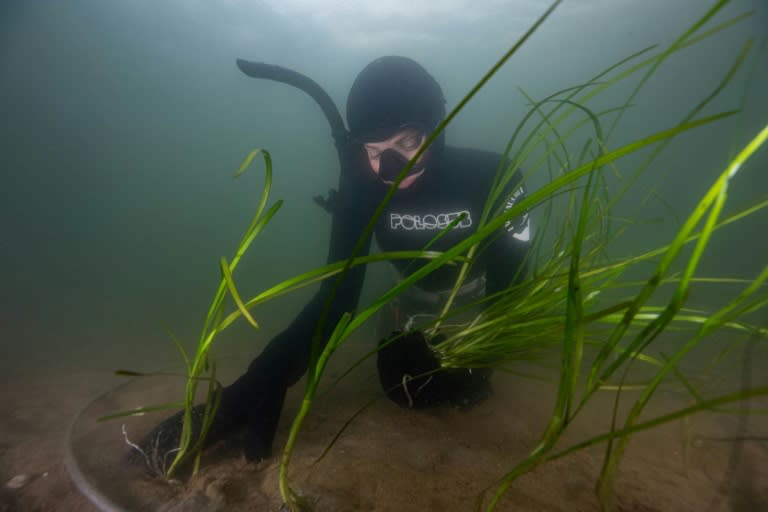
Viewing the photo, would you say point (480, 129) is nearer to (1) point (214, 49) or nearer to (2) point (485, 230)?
(1) point (214, 49)

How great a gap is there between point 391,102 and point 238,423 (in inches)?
108

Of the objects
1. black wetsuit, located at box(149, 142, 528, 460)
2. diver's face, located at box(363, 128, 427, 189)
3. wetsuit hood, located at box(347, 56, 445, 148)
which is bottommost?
black wetsuit, located at box(149, 142, 528, 460)

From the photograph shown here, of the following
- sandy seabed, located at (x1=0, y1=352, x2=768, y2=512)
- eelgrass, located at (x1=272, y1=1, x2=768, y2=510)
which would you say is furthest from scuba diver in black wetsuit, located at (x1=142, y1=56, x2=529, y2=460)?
eelgrass, located at (x1=272, y1=1, x2=768, y2=510)

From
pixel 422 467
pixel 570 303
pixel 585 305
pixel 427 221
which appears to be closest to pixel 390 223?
pixel 427 221

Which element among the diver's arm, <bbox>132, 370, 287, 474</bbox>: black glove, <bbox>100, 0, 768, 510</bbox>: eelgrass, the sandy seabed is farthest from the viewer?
the diver's arm

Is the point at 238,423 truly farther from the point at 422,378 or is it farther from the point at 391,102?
the point at 391,102

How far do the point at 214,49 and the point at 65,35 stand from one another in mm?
9766

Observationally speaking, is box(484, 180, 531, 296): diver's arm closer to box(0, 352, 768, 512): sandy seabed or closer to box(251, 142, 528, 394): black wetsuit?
box(251, 142, 528, 394): black wetsuit

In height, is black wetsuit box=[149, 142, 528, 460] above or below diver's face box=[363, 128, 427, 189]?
below

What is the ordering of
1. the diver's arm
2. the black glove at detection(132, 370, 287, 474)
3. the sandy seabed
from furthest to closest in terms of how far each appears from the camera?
the diver's arm
the black glove at detection(132, 370, 287, 474)
the sandy seabed

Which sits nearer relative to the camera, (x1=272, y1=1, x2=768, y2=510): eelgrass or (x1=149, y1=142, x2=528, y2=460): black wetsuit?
(x1=272, y1=1, x2=768, y2=510): eelgrass

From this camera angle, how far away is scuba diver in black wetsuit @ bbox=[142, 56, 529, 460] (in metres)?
1.97

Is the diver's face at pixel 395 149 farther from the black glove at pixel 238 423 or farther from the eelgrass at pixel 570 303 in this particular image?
the black glove at pixel 238 423

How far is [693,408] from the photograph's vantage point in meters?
0.80
